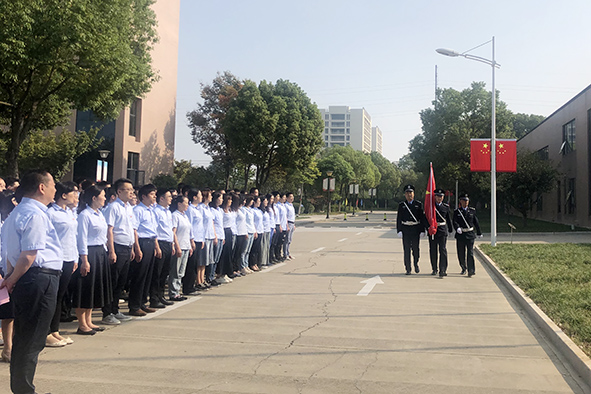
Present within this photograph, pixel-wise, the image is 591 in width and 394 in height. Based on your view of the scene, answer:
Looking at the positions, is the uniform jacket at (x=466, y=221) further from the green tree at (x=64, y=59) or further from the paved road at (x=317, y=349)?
the green tree at (x=64, y=59)

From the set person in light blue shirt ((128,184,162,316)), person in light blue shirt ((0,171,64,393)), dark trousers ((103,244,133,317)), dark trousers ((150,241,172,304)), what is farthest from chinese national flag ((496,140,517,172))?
person in light blue shirt ((0,171,64,393))

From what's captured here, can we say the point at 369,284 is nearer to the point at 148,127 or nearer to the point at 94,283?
the point at 94,283

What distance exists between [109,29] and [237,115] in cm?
2074

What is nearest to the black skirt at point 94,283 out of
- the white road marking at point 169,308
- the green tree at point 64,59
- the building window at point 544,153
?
the white road marking at point 169,308

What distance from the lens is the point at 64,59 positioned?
1596 cm

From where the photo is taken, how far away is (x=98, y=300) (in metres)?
6.73

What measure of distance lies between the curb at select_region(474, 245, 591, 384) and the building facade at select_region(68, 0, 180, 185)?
2759cm

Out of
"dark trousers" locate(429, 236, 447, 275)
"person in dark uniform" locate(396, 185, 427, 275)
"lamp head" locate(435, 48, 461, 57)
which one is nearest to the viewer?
"dark trousers" locate(429, 236, 447, 275)

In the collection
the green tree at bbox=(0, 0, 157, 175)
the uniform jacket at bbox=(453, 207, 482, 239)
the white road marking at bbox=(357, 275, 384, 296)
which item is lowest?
the white road marking at bbox=(357, 275, 384, 296)

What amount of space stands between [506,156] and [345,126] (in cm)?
15092

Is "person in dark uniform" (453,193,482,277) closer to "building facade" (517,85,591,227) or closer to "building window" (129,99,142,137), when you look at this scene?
"building facade" (517,85,591,227)

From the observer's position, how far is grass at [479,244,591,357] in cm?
697

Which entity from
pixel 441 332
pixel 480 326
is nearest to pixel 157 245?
pixel 441 332

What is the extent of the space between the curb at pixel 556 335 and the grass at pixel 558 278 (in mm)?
91
